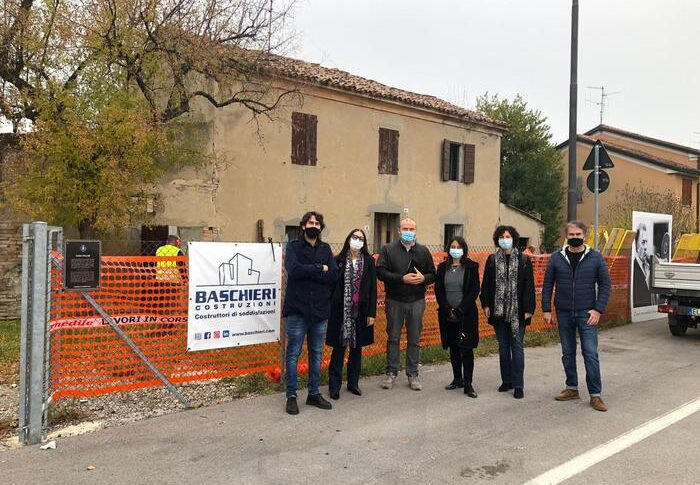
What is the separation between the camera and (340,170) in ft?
58.3

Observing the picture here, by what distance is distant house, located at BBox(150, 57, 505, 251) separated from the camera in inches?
582

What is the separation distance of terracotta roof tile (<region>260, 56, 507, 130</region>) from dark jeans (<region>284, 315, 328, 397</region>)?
9886 millimetres

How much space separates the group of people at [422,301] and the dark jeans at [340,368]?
10 millimetres

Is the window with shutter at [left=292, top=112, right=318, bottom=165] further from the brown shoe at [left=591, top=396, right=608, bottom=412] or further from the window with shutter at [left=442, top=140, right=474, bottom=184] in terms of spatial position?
the brown shoe at [left=591, top=396, right=608, bottom=412]

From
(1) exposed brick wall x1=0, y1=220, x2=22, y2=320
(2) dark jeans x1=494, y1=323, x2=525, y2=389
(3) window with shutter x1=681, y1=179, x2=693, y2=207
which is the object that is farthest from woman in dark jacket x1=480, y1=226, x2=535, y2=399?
(3) window with shutter x1=681, y1=179, x2=693, y2=207

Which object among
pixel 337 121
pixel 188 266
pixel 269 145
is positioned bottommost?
pixel 188 266

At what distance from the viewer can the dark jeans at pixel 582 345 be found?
563 cm

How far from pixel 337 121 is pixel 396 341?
487 inches

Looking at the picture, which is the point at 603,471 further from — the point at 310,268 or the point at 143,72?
the point at 143,72

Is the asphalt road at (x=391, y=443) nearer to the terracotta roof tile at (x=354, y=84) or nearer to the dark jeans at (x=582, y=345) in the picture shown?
the dark jeans at (x=582, y=345)

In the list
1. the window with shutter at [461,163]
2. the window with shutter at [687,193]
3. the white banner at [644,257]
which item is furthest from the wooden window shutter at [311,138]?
the window with shutter at [687,193]

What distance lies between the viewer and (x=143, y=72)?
11953mm

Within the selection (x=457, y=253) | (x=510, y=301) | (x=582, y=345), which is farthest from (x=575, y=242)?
(x=457, y=253)

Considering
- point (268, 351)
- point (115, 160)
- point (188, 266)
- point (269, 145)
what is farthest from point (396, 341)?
point (269, 145)
